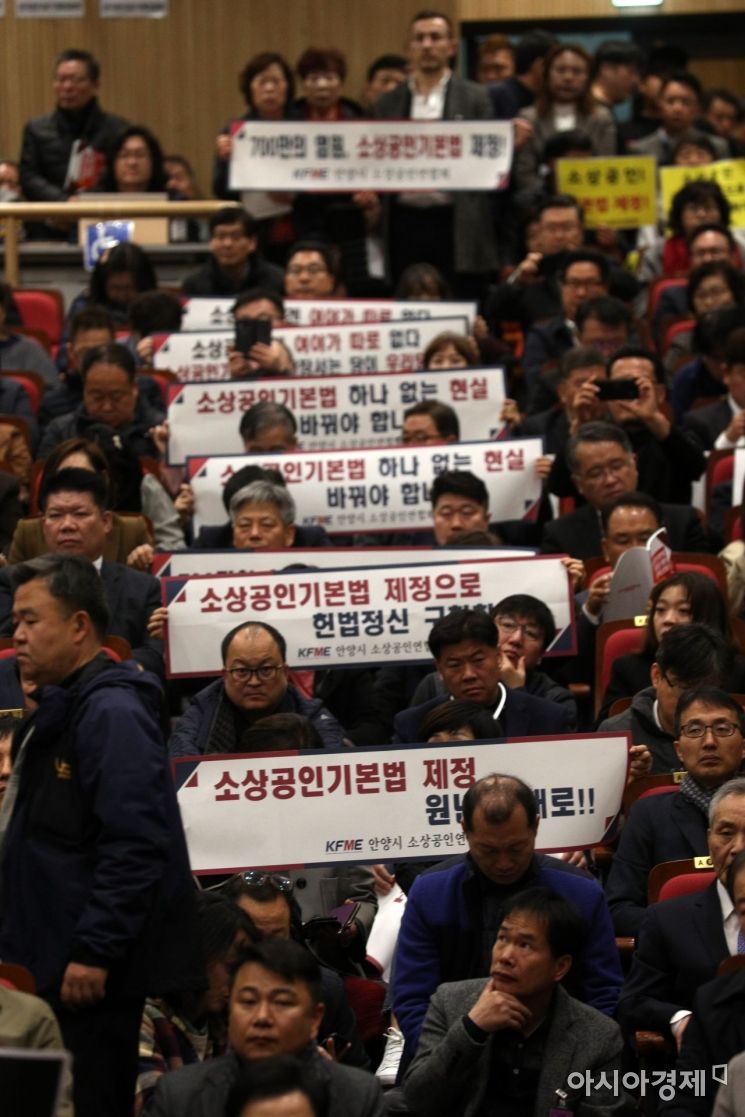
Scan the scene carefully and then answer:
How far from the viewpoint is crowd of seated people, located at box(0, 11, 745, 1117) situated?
4988 millimetres

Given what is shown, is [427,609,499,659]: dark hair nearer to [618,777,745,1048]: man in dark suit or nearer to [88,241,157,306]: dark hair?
[618,777,745,1048]: man in dark suit

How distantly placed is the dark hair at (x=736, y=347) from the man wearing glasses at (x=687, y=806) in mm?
3922

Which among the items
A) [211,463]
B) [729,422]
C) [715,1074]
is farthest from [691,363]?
[715,1074]

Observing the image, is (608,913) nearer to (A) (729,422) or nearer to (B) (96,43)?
(A) (729,422)

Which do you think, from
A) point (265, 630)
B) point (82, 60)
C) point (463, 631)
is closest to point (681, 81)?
point (82, 60)

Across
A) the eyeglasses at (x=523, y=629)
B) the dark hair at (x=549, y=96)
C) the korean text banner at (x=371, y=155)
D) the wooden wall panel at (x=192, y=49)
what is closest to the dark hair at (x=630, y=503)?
the eyeglasses at (x=523, y=629)

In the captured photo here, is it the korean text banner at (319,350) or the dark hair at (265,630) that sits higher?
the korean text banner at (319,350)

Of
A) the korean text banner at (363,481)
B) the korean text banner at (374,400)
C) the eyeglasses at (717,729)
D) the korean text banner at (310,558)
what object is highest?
the korean text banner at (374,400)

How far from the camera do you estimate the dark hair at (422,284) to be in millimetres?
11414

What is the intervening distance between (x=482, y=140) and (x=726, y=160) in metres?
1.98

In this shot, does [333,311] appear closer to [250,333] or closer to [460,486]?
[250,333]

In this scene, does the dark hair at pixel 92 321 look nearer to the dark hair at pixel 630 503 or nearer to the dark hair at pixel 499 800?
the dark hair at pixel 630 503

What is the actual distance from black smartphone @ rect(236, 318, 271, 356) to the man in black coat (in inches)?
219

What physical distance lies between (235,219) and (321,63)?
1.80 meters
